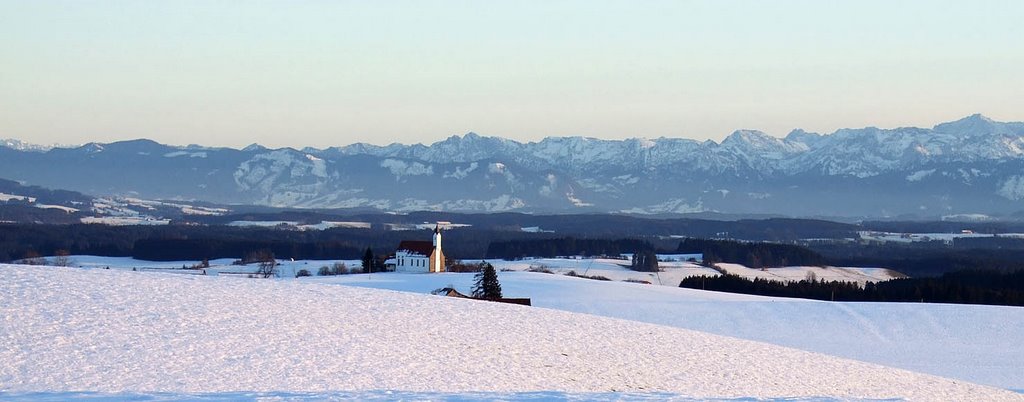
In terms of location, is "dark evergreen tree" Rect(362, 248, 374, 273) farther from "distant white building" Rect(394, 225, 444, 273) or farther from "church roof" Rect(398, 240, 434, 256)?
"church roof" Rect(398, 240, 434, 256)

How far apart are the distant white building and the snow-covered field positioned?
195 feet

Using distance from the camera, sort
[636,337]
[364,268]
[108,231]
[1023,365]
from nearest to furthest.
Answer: [636,337] < [1023,365] < [364,268] < [108,231]

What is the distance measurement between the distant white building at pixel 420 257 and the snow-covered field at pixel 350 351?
59547 millimetres

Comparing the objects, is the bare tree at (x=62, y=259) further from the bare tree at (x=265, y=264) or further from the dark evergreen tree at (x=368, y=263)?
the dark evergreen tree at (x=368, y=263)

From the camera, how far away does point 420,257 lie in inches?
4104

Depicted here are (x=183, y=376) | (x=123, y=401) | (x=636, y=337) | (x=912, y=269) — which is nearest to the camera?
(x=123, y=401)

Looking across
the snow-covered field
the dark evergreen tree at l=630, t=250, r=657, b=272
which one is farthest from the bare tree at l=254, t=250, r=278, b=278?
the snow-covered field

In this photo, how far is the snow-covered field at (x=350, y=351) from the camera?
26.5 metres

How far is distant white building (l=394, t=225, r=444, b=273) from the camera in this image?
104 m

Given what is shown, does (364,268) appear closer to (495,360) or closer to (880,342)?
(880,342)

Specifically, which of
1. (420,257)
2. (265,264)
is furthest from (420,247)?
(265,264)

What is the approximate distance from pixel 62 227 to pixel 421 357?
597 ft

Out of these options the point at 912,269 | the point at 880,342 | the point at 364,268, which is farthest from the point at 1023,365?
the point at 912,269

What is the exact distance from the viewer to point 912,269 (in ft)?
484
